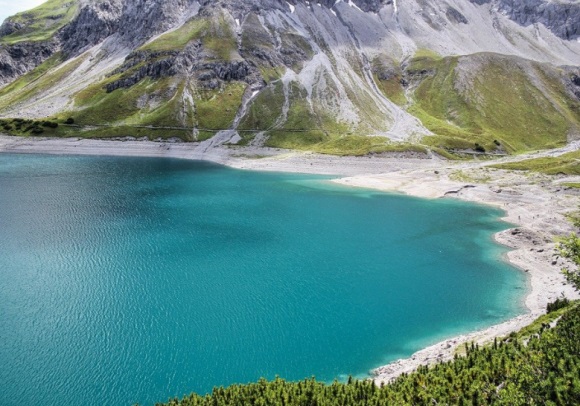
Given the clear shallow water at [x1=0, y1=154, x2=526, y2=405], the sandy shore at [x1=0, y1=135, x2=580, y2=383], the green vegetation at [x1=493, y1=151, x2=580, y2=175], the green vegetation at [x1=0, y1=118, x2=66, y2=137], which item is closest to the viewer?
the clear shallow water at [x1=0, y1=154, x2=526, y2=405]

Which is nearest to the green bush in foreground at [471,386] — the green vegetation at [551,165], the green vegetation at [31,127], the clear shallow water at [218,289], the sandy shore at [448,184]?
the sandy shore at [448,184]

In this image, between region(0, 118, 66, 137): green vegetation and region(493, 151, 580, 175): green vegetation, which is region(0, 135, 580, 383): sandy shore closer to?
region(0, 118, 66, 137): green vegetation

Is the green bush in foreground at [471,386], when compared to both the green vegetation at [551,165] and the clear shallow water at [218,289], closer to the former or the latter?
the clear shallow water at [218,289]

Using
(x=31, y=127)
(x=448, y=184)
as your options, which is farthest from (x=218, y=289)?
(x=31, y=127)

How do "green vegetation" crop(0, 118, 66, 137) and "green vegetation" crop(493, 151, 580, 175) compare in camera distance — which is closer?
"green vegetation" crop(493, 151, 580, 175)

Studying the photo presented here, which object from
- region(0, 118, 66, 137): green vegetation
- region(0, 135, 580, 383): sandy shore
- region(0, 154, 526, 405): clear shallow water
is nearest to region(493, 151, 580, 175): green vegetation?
region(0, 135, 580, 383): sandy shore

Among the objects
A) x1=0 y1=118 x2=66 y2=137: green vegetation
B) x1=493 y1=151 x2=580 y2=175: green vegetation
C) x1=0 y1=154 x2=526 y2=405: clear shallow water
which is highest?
x1=0 y1=118 x2=66 y2=137: green vegetation

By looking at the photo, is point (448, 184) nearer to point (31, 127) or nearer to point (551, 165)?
point (551, 165)

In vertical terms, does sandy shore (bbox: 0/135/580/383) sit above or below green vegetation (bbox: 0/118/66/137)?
below
